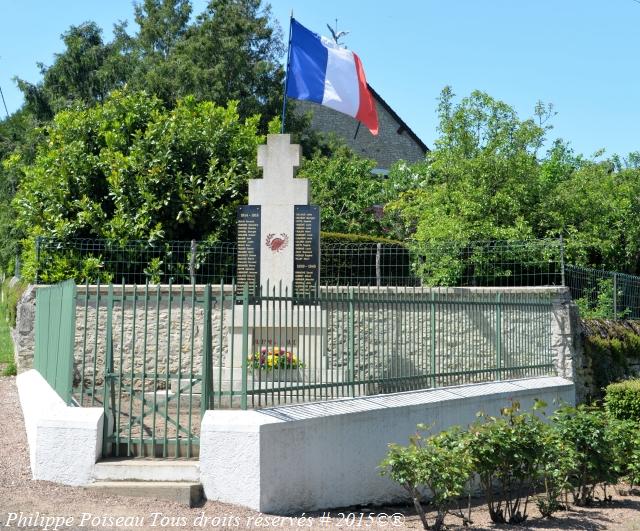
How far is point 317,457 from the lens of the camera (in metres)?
8.05

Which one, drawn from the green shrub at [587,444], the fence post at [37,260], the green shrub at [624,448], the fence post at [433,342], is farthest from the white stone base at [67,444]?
the fence post at [37,260]

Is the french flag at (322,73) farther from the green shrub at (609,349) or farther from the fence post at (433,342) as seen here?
the green shrub at (609,349)

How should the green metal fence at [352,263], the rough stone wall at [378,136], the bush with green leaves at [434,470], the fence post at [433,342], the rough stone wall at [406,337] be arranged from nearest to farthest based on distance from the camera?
the bush with green leaves at [434,470] < the rough stone wall at [406,337] < the fence post at [433,342] < the green metal fence at [352,263] < the rough stone wall at [378,136]

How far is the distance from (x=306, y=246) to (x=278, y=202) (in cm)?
80

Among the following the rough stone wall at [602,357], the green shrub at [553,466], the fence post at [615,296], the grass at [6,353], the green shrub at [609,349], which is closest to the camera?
the green shrub at [553,466]

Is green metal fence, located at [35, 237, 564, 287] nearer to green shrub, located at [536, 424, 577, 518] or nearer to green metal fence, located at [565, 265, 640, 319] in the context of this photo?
green metal fence, located at [565, 265, 640, 319]

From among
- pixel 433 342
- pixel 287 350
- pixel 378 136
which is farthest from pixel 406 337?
pixel 378 136

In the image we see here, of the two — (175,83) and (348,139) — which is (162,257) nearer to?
(175,83)

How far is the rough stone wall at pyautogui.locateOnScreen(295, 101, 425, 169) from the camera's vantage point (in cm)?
3884

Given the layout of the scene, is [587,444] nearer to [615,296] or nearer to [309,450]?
[309,450]

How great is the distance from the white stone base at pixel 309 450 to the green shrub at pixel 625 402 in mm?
4119

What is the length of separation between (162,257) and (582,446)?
959 cm

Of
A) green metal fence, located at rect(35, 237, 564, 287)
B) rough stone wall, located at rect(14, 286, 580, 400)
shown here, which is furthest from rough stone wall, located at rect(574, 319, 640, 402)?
green metal fence, located at rect(35, 237, 564, 287)

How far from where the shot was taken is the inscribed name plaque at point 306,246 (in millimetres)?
12727
